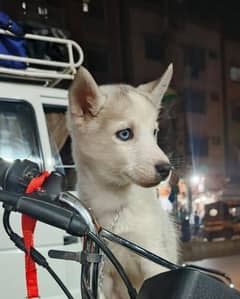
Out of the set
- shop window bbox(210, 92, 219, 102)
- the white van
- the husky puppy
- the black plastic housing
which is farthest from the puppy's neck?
shop window bbox(210, 92, 219, 102)

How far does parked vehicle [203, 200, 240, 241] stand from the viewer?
13.6 ft

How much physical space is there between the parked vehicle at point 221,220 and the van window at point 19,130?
2.75m

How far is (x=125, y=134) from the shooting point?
2.90ft

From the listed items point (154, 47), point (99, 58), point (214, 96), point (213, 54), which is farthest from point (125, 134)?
point (213, 54)

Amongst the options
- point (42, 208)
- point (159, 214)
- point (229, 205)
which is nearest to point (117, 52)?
point (229, 205)

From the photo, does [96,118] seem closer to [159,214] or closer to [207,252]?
[159,214]

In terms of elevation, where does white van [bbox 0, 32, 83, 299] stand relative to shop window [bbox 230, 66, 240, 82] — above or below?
above

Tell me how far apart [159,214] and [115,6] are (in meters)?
3.09

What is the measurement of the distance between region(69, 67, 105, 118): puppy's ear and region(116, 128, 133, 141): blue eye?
0.18 feet

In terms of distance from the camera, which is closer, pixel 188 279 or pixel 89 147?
pixel 188 279

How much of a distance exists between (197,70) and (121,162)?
10.8 ft

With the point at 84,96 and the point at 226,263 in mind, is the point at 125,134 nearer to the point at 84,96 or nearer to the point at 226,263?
the point at 84,96

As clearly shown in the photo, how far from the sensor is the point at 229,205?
13.6 ft

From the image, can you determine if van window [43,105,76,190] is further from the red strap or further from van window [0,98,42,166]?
the red strap
